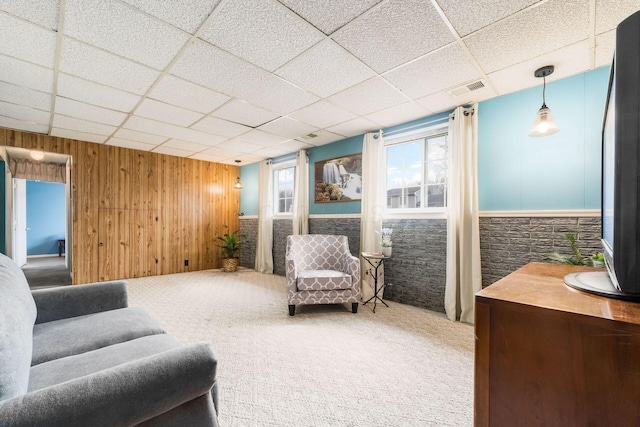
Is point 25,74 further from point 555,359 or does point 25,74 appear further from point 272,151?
point 555,359

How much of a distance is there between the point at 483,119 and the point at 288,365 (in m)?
3.27

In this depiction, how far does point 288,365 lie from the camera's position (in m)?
2.15

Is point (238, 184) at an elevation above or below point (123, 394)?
above

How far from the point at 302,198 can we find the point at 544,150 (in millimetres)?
3610

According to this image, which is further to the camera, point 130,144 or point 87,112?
point 130,144

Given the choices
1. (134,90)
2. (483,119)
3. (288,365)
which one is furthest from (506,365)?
(134,90)

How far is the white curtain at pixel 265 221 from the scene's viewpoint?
5988 mm

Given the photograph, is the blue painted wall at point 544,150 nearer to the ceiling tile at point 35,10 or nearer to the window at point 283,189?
the window at point 283,189

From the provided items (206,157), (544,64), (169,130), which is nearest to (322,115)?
(544,64)

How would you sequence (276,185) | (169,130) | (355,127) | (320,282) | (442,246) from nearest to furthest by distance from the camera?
(320,282)
(442,246)
(355,127)
(169,130)
(276,185)

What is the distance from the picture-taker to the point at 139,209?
5508 mm

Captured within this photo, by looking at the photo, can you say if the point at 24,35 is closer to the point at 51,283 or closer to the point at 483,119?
the point at 483,119

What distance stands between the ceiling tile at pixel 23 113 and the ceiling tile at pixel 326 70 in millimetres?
3333

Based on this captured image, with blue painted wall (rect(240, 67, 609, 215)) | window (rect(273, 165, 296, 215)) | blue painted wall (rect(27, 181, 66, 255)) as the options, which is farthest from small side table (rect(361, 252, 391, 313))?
blue painted wall (rect(27, 181, 66, 255))
